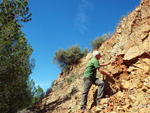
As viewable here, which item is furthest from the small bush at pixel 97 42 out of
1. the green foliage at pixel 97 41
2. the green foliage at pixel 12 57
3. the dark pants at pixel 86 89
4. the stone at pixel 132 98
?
the stone at pixel 132 98

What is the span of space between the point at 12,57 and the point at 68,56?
23.0 feet

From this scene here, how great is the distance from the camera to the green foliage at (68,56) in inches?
561

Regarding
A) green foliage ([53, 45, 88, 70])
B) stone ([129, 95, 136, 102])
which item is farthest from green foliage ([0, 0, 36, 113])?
stone ([129, 95, 136, 102])

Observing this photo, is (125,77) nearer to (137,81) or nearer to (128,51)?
(137,81)

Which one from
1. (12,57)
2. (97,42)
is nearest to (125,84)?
(12,57)

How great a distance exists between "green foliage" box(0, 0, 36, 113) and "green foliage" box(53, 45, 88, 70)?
17.3 ft

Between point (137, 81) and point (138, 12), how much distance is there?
19.2 feet

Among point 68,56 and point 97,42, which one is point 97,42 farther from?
point 68,56

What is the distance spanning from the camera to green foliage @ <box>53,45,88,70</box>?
14.2 meters

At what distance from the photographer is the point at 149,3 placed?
24.5 ft

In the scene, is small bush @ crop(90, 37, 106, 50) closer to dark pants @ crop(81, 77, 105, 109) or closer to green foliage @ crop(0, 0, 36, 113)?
green foliage @ crop(0, 0, 36, 113)

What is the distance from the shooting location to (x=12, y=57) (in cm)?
825

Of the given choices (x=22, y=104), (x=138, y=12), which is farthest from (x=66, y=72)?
(x=138, y=12)

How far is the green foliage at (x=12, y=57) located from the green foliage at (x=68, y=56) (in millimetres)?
5282
